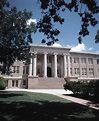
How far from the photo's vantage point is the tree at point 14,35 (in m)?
18.6

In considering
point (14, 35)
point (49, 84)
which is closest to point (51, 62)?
point (49, 84)

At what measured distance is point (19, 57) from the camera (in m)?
20.2

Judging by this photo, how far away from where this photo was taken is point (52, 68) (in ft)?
150

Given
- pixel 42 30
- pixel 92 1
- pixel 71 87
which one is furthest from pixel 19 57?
pixel 92 1

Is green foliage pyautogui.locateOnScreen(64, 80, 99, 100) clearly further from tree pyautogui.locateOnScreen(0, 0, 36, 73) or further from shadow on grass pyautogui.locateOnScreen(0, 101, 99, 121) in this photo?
tree pyautogui.locateOnScreen(0, 0, 36, 73)

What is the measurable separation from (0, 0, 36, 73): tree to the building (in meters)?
16.3

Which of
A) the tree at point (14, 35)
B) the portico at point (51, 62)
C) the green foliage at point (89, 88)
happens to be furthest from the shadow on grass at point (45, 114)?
the portico at point (51, 62)

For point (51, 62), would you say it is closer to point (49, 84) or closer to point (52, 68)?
point (52, 68)

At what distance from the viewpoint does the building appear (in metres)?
38.6

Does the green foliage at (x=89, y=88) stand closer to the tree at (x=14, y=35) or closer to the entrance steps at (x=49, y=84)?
the tree at (x=14, y=35)

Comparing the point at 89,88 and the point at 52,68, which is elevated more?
the point at 52,68

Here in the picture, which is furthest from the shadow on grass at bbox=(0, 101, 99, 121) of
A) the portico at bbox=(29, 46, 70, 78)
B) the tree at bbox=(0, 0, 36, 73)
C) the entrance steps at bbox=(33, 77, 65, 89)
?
the portico at bbox=(29, 46, 70, 78)

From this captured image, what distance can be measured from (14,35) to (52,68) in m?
27.2

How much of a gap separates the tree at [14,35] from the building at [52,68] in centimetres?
1634
